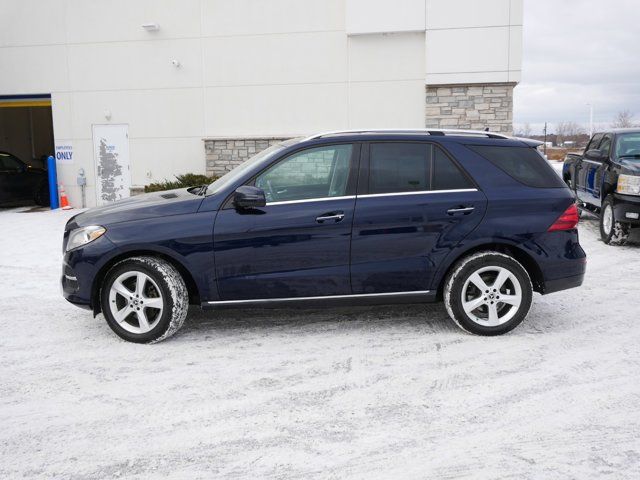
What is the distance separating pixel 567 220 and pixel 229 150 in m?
11.5

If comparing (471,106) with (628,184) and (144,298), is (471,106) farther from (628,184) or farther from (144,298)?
(144,298)

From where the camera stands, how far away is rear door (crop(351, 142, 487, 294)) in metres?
5.52

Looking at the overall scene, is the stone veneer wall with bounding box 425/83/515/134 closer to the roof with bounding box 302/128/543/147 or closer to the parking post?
the roof with bounding box 302/128/543/147

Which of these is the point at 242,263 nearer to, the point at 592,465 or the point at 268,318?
the point at 268,318

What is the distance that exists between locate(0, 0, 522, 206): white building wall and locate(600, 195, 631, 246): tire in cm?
519

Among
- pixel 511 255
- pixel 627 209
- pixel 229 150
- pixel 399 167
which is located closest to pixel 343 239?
pixel 399 167

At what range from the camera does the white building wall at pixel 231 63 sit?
14906 mm

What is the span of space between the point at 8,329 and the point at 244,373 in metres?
2.73

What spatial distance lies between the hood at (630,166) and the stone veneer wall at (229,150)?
26.4ft

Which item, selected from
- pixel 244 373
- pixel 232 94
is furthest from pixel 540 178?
pixel 232 94

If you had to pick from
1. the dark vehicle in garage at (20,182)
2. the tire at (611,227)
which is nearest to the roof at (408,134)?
the tire at (611,227)

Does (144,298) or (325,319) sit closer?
(144,298)

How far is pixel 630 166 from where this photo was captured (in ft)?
32.8

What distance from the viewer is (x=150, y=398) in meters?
4.39
